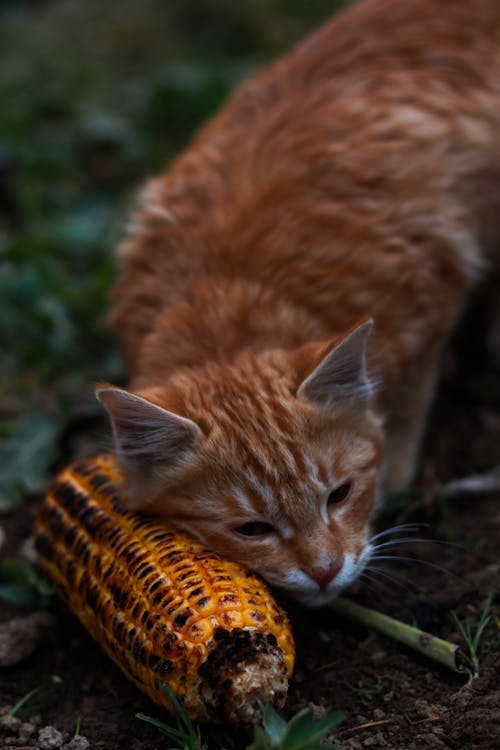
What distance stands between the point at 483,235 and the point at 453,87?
727mm

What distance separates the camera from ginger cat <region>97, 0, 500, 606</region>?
9.62ft

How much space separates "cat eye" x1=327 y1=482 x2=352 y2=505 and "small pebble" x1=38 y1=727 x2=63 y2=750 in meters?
1.12

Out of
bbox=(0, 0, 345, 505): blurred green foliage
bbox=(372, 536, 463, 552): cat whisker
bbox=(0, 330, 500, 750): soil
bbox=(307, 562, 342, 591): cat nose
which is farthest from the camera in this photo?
bbox=(0, 0, 345, 505): blurred green foliage

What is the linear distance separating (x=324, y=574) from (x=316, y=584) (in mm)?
44

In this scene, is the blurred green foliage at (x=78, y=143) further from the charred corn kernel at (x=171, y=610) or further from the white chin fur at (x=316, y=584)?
the white chin fur at (x=316, y=584)

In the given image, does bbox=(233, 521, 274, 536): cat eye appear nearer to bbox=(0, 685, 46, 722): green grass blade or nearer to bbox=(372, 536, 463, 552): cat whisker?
bbox=(372, 536, 463, 552): cat whisker

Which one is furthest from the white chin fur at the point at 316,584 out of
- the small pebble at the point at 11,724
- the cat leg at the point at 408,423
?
the cat leg at the point at 408,423

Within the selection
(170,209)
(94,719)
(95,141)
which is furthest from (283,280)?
(95,141)

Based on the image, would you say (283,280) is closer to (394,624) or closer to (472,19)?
(394,624)

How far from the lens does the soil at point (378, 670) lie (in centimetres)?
269

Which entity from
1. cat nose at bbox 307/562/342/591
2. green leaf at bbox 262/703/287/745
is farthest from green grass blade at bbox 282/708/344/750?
cat nose at bbox 307/562/342/591

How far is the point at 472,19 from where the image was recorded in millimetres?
4418

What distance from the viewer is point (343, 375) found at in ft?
10.3

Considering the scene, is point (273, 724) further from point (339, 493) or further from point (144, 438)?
point (144, 438)
